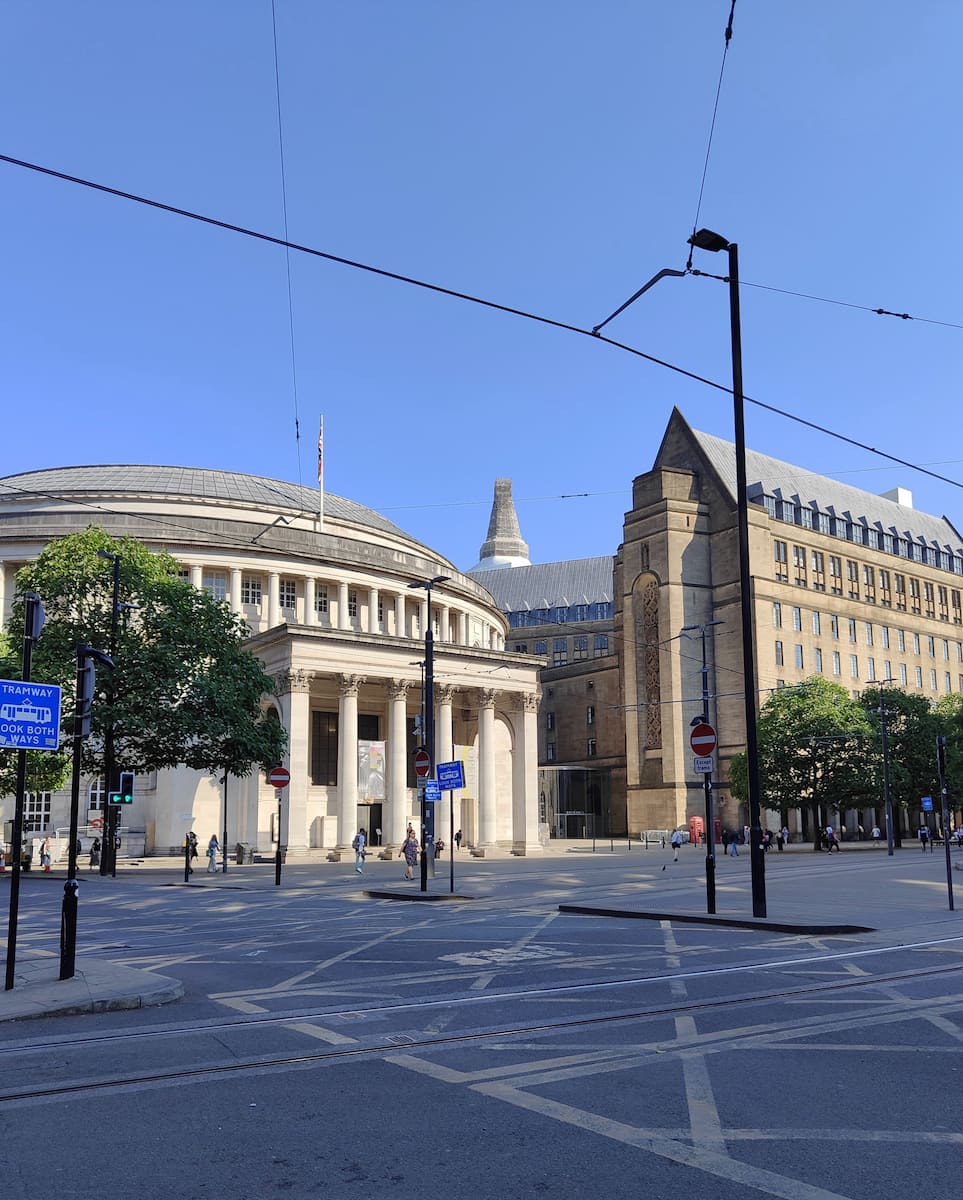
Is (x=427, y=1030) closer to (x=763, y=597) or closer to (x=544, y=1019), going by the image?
(x=544, y=1019)

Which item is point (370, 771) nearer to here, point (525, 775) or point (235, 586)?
point (525, 775)

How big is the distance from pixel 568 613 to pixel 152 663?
107973 millimetres

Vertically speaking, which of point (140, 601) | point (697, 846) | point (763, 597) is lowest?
point (697, 846)

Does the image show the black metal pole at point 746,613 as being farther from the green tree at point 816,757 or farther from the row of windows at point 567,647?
the row of windows at point 567,647

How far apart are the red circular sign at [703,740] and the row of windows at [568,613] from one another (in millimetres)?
121173

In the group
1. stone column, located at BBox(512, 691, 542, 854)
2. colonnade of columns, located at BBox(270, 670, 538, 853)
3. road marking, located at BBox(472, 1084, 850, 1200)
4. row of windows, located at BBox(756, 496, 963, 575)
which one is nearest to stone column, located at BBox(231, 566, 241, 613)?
colonnade of columns, located at BBox(270, 670, 538, 853)

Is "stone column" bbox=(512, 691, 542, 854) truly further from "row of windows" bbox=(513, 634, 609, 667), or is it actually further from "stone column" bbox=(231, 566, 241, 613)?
"row of windows" bbox=(513, 634, 609, 667)

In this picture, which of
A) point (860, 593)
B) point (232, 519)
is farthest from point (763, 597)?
point (232, 519)

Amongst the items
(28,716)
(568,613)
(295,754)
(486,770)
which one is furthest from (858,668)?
(28,716)

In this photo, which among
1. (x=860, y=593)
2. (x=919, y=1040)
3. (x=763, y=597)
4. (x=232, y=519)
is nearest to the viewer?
(x=919, y=1040)

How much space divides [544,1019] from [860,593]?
96.2 metres

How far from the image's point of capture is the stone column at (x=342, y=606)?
245ft

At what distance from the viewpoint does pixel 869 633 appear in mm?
99875

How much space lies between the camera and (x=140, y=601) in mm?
44656
